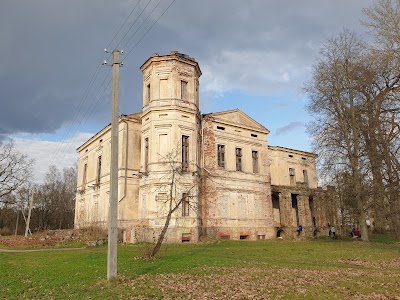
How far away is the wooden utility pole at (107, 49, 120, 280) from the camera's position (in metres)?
10.3

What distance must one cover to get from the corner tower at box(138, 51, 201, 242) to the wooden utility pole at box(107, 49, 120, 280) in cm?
1477

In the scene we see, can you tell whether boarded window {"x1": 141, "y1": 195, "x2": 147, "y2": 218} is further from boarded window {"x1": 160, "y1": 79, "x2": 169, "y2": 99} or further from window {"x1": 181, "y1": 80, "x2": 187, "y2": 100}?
window {"x1": 181, "y1": 80, "x2": 187, "y2": 100}

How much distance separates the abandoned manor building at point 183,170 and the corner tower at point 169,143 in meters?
0.08

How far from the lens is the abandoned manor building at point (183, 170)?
27375mm

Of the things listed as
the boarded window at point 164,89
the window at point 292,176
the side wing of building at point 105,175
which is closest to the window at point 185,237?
the side wing of building at point 105,175

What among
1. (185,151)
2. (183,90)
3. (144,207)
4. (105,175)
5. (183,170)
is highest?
(183,90)

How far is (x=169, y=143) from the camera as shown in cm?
2803

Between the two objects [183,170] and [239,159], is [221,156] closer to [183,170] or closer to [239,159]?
[239,159]

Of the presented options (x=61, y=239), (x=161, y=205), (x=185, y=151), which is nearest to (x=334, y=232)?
(x=185, y=151)

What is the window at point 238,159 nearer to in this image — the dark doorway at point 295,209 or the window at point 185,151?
the window at point 185,151

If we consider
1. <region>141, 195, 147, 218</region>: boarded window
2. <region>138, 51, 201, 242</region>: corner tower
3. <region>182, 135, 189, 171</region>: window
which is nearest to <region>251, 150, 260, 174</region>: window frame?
<region>138, 51, 201, 242</region>: corner tower

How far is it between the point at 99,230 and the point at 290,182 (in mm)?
24692

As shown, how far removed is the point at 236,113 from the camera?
34.8m

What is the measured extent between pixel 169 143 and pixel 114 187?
17.2 metres
